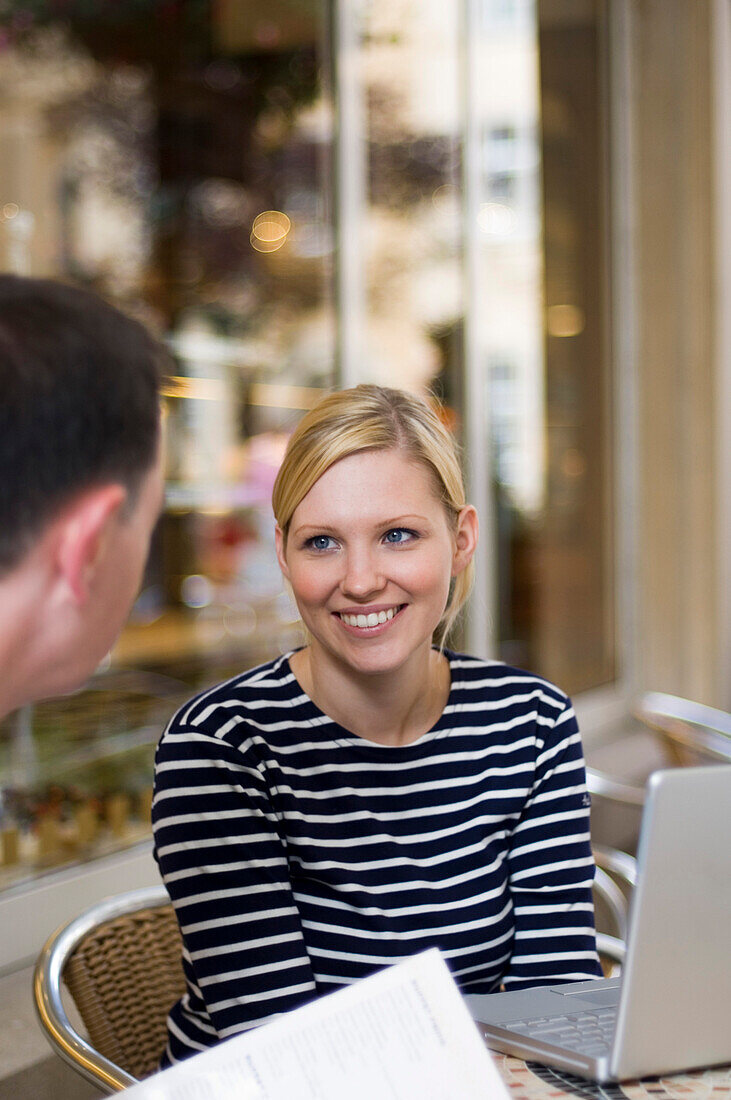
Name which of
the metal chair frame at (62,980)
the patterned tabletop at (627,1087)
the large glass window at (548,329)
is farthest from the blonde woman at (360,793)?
the large glass window at (548,329)

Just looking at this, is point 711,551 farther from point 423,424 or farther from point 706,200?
point 423,424

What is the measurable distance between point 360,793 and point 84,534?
652 millimetres

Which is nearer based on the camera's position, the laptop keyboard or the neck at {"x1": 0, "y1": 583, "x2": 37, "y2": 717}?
the neck at {"x1": 0, "y1": 583, "x2": 37, "y2": 717}

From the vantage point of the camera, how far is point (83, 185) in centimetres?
591

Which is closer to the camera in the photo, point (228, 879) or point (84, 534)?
point (84, 534)

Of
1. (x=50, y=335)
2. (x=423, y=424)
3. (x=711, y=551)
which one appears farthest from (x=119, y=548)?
(x=711, y=551)

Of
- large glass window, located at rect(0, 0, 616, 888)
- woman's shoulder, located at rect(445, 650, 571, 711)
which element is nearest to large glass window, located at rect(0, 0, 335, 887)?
large glass window, located at rect(0, 0, 616, 888)

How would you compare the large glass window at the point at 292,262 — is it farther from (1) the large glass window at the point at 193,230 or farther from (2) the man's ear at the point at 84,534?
(2) the man's ear at the point at 84,534

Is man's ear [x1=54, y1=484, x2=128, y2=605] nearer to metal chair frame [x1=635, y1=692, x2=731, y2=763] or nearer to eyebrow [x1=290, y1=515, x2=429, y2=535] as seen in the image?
eyebrow [x1=290, y1=515, x2=429, y2=535]

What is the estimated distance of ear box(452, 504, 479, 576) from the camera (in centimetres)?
137

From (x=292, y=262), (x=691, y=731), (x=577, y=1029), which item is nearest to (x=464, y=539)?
(x=577, y=1029)

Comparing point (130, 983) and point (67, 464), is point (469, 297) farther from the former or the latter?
point (67, 464)

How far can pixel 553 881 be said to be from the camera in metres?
1.31

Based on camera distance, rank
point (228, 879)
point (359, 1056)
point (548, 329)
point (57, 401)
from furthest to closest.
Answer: point (548, 329) → point (228, 879) → point (359, 1056) → point (57, 401)
